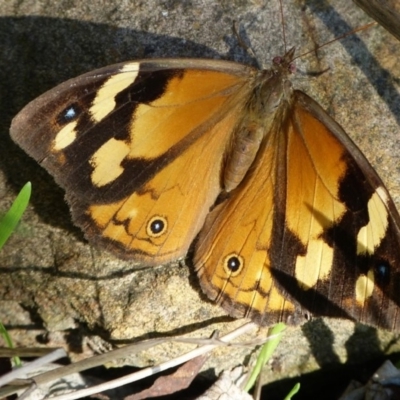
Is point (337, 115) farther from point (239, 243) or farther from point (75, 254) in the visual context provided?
point (75, 254)

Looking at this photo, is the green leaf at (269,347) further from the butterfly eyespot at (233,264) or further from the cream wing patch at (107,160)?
the cream wing patch at (107,160)

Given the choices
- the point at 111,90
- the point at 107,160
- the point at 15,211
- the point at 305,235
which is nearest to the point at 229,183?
the point at 305,235

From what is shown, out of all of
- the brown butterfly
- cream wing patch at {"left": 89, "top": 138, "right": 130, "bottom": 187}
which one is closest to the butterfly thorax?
the brown butterfly

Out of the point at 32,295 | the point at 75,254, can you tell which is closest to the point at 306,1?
the point at 75,254

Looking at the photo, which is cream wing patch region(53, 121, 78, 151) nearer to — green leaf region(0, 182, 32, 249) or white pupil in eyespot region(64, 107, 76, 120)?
white pupil in eyespot region(64, 107, 76, 120)

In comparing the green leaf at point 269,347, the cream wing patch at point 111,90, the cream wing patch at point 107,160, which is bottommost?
the green leaf at point 269,347

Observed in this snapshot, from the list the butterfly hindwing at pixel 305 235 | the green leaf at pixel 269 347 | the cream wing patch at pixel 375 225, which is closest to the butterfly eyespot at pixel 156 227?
the butterfly hindwing at pixel 305 235
